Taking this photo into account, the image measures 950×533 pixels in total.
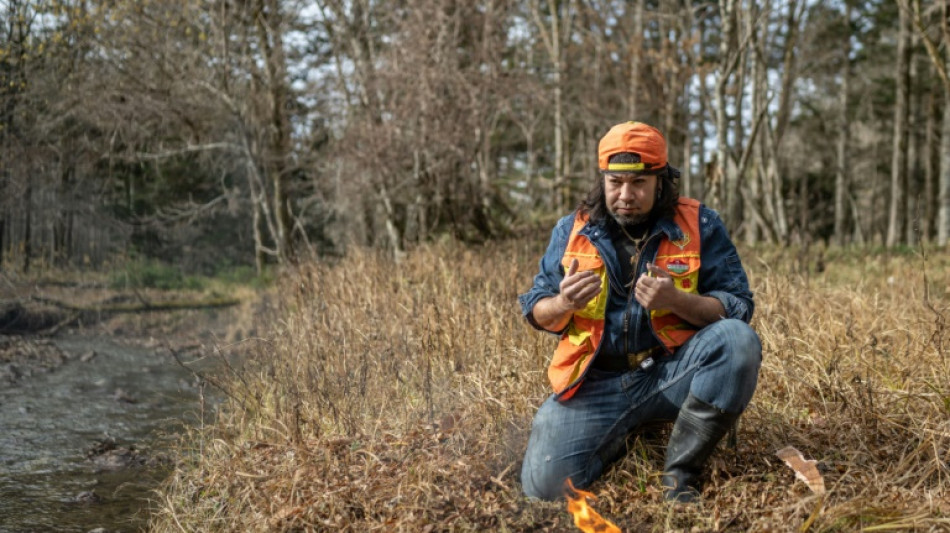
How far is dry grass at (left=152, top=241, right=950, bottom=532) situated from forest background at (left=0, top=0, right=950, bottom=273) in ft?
13.8

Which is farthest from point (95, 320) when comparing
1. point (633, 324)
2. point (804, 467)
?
A: point (804, 467)

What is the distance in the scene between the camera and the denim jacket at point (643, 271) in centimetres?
351

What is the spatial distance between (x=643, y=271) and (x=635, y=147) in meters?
0.52

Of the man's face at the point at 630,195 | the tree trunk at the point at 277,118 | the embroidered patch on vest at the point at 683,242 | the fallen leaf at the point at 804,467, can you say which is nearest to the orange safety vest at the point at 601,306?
the embroidered patch on vest at the point at 683,242

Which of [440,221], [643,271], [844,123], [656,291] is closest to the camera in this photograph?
[656,291]

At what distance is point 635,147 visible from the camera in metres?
3.46

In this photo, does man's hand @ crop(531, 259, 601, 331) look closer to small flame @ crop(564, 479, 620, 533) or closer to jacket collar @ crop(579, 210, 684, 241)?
jacket collar @ crop(579, 210, 684, 241)

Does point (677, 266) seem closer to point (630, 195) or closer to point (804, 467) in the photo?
point (630, 195)

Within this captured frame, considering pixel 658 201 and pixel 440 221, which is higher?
pixel 658 201

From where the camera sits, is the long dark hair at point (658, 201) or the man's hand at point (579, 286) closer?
the man's hand at point (579, 286)

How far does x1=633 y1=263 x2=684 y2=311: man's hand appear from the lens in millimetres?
3182

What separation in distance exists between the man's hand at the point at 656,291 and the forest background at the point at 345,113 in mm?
5751

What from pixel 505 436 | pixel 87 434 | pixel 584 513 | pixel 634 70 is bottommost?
pixel 87 434

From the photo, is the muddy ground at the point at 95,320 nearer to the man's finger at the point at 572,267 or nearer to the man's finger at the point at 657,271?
the man's finger at the point at 572,267
